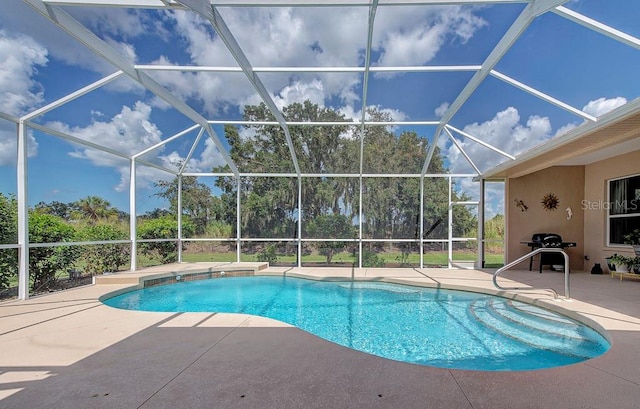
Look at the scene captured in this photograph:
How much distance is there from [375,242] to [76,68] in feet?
25.5

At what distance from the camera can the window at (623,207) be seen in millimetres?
6875

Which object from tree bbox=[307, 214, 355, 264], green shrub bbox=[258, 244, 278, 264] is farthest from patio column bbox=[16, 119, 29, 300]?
tree bbox=[307, 214, 355, 264]

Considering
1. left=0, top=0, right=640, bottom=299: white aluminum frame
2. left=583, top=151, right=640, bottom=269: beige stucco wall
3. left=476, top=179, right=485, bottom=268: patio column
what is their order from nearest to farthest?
left=0, top=0, right=640, bottom=299: white aluminum frame
left=583, top=151, right=640, bottom=269: beige stucco wall
left=476, top=179, right=485, bottom=268: patio column

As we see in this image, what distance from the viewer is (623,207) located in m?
7.16

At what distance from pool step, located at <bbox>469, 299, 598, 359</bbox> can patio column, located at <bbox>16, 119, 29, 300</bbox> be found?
22.9ft

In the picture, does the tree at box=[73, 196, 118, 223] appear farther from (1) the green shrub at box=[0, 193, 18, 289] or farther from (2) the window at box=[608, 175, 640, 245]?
(2) the window at box=[608, 175, 640, 245]

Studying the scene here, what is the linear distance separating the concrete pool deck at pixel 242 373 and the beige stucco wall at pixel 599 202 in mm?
4689

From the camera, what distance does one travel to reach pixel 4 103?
464 cm

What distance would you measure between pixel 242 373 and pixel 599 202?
9167 millimetres

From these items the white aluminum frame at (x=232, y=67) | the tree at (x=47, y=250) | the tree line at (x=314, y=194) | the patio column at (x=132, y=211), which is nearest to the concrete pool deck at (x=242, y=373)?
the tree at (x=47, y=250)

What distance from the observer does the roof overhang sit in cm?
448

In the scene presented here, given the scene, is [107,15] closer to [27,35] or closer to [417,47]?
[27,35]

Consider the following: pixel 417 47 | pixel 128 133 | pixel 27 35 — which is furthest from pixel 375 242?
pixel 27 35

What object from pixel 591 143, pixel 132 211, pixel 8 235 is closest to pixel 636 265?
pixel 591 143
